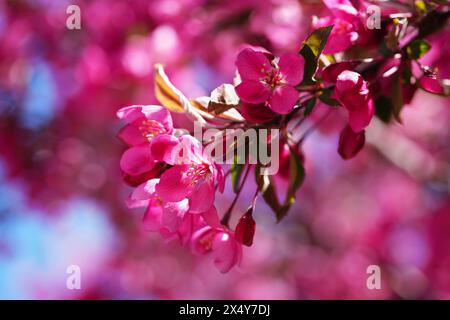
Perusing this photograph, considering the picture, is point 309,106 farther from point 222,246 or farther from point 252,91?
point 222,246

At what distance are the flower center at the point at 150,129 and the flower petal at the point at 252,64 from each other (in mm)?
211

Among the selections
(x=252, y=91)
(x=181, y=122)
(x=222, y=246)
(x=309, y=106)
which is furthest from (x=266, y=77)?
(x=181, y=122)

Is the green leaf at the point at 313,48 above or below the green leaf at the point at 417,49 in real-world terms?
above

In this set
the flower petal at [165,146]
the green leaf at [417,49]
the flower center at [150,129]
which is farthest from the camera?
the green leaf at [417,49]

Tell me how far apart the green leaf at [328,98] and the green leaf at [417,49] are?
26cm

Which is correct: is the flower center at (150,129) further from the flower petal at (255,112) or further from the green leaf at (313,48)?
the green leaf at (313,48)

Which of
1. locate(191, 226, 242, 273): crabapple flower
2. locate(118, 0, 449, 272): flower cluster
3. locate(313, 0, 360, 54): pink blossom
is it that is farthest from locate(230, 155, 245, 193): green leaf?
locate(313, 0, 360, 54): pink blossom

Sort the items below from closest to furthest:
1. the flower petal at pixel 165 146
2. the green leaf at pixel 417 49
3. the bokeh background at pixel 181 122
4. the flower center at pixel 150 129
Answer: the flower petal at pixel 165 146 → the flower center at pixel 150 129 → the green leaf at pixel 417 49 → the bokeh background at pixel 181 122

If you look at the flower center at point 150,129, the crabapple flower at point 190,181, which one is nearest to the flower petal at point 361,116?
the crabapple flower at point 190,181

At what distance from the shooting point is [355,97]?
4.16ft

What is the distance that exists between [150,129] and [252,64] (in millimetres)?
267

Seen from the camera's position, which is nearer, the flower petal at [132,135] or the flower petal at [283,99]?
the flower petal at [283,99]

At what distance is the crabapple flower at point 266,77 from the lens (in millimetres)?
1270

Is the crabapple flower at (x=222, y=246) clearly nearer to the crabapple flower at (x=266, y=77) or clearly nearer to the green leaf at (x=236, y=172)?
the green leaf at (x=236, y=172)
